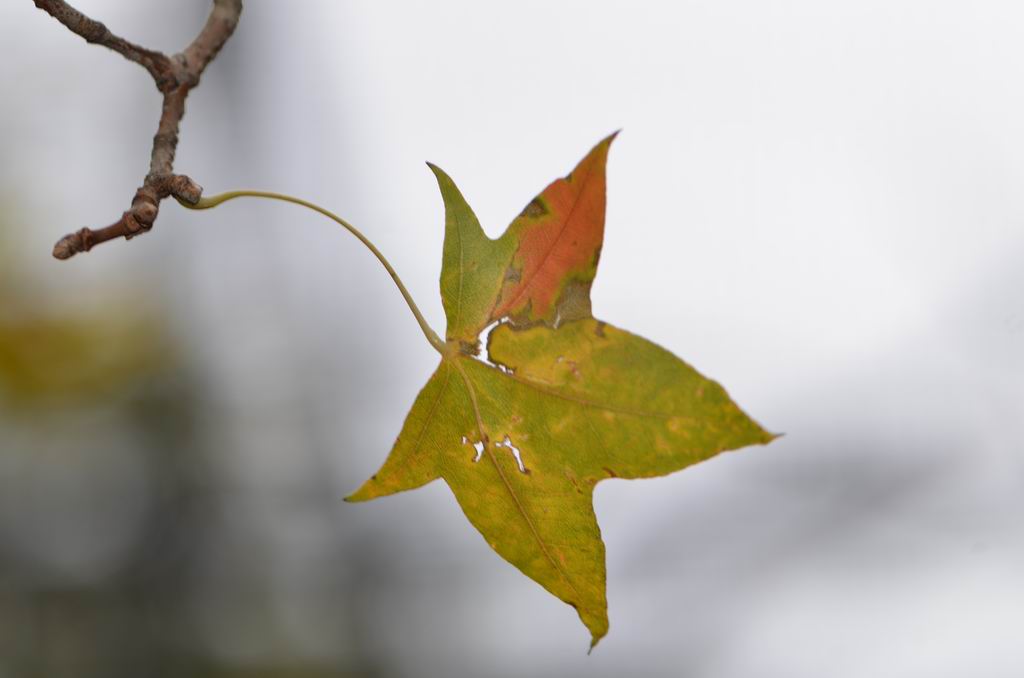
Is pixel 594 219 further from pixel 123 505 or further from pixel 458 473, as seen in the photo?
pixel 123 505

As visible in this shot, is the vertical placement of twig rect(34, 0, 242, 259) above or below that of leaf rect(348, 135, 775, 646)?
above

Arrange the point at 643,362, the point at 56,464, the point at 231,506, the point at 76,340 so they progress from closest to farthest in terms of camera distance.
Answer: the point at 643,362
the point at 76,340
the point at 56,464
the point at 231,506

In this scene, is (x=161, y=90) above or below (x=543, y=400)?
above

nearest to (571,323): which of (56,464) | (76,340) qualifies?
(76,340)

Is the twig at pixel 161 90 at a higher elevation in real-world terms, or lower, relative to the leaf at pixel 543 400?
higher
